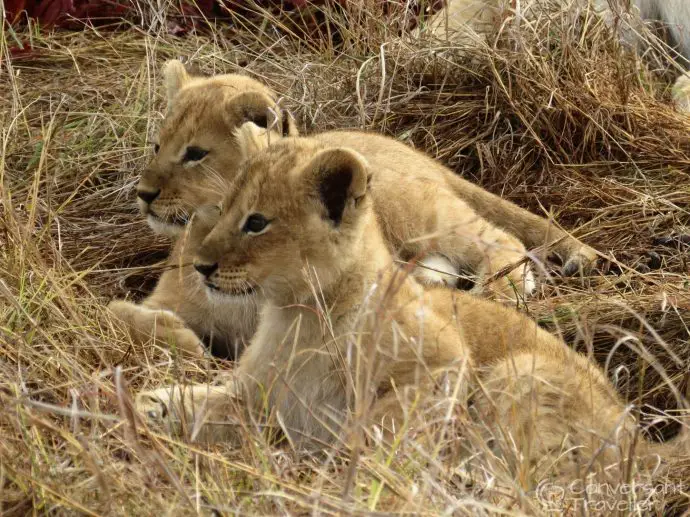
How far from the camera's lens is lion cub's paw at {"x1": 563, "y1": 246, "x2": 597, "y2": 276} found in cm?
484

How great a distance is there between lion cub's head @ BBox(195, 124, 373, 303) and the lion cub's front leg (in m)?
0.65

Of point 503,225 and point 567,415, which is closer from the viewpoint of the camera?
point 567,415

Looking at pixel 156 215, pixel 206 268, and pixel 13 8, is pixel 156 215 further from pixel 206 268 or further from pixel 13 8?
pixel 13 8

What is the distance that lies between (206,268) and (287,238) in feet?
0.83

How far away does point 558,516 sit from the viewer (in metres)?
2.88

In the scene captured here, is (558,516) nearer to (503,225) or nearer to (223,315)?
(223,315)

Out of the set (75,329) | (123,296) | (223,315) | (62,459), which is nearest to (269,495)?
(62,459)

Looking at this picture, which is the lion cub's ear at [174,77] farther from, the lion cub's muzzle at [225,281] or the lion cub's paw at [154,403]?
the lion cub's paw at [154,403]

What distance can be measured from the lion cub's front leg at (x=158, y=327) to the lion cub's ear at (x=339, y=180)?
89 centimetres

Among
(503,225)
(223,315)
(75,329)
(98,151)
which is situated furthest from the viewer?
(98,151)

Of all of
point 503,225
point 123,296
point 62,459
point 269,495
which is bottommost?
point 123,296

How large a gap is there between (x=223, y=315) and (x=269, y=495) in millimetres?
1824

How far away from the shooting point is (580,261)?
190 inches

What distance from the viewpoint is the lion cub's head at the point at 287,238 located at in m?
3.55
